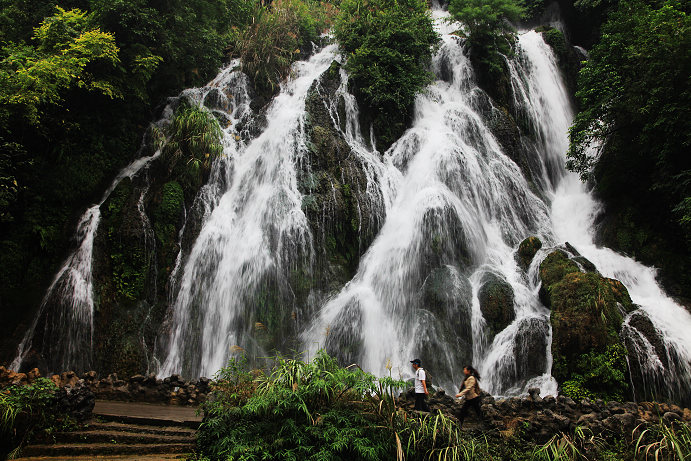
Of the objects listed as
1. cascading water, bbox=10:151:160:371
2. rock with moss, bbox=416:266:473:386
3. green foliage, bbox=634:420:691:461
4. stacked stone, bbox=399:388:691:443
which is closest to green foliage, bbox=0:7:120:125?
cascading water, bbox=10:151:160:371

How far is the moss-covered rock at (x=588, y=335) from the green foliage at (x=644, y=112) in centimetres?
296

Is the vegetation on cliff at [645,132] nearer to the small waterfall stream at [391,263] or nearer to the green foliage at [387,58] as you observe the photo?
the small waterfall stream at [391,263]

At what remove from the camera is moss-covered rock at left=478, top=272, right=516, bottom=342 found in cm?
893

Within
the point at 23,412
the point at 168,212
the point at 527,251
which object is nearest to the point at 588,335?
the point at 527,251

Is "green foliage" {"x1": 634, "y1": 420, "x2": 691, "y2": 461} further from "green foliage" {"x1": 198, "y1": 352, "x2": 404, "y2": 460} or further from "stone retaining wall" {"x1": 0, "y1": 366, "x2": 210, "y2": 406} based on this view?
"stone retaining wall" {"x1": 0, "y1": 366, "x2": 210, "y2": 406}

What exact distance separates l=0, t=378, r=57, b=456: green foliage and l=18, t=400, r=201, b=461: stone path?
0.70 feet

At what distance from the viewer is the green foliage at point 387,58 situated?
1502cm

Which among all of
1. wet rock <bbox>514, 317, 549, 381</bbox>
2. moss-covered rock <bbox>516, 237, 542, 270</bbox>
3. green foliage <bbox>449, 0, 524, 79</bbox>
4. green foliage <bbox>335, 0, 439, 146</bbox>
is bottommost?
wet rock <bbox>514, 317, 549, 381</bbox>

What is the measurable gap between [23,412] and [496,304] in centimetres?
904

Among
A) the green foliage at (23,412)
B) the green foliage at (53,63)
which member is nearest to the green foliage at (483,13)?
the green foliage at (53,63)

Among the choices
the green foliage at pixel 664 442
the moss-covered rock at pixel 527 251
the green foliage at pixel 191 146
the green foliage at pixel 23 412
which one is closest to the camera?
the green foliage at pixel 664 442

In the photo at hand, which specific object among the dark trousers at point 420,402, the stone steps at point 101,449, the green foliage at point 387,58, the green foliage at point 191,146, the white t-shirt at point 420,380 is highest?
the green foliage at point 387,58

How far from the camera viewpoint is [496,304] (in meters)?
9.12

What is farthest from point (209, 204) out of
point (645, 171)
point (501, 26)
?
point (501, 26)
